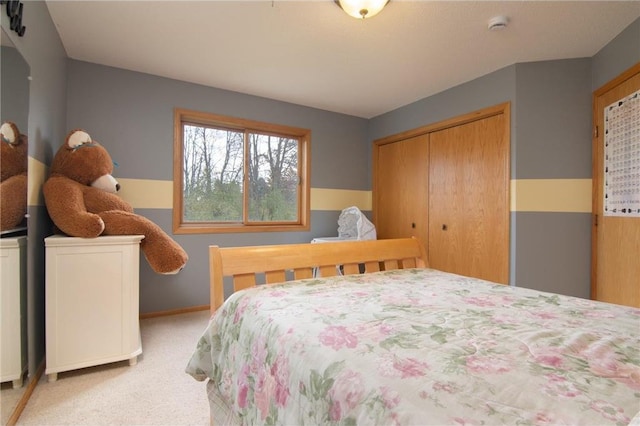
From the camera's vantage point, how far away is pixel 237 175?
11.0ft

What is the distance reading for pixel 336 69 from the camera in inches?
107

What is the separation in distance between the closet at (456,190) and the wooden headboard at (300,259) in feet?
4.36

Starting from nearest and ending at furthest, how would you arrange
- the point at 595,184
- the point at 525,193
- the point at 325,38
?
1. the point at 325,38
2. the point at 595,184
3. the point at 525,193

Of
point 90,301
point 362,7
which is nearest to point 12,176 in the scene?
point 90,301

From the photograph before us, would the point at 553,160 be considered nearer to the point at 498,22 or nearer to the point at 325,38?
the point at 498,22

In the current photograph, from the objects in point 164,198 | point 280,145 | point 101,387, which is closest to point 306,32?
point 280,145

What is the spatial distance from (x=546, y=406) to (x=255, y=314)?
2.64ft

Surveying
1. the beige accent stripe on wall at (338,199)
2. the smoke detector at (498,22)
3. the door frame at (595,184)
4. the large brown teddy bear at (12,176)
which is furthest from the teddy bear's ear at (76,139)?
the door frame at (595,184)

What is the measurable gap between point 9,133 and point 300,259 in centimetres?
140

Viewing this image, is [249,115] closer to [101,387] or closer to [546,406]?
[101,387]

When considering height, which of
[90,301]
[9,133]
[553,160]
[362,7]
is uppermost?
[362,7]

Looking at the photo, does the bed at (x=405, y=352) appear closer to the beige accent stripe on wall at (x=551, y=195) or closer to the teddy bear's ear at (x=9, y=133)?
the teddy bear's ear at (x=9, y=133)

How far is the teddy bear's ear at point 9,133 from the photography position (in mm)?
1293

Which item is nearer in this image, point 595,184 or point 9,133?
point 9,133
